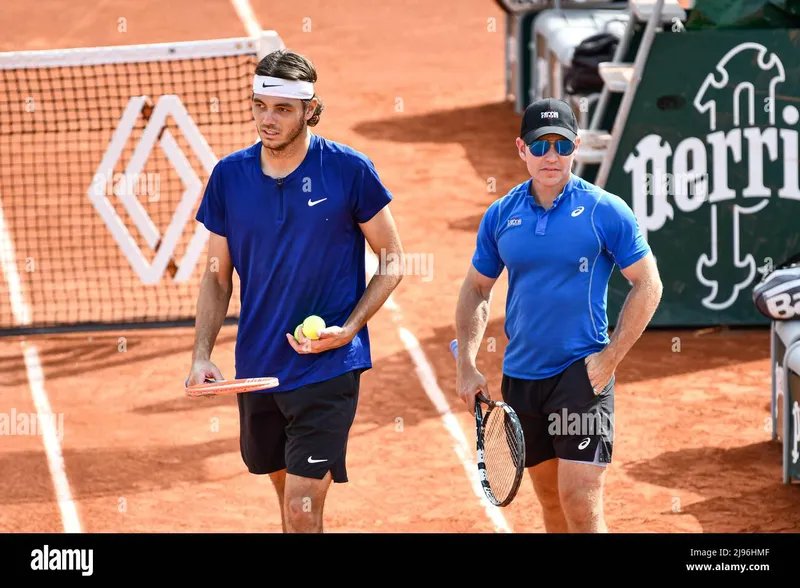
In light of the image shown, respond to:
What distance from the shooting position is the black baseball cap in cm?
587

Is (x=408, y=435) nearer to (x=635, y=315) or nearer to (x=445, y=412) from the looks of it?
(x=445, y=412)

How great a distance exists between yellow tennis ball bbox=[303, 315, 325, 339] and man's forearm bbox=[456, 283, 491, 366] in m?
0.62

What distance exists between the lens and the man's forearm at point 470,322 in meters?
6.10

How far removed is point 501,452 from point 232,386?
1.21 metres

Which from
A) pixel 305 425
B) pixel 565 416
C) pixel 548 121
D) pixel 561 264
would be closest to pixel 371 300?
pixel 305 425

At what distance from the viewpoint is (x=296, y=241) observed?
5938mm

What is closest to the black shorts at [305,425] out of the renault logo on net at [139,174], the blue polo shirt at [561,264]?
the blue polo shirt at [561,264]

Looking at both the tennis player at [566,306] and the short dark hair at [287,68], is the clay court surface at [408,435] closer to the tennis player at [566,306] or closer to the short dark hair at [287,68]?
the tennis player at [566,306]

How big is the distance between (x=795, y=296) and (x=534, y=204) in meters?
3.10

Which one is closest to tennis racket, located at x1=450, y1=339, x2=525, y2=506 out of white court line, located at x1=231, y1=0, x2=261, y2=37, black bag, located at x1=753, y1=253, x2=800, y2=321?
black bag, located at x1=753, y1=253, x2=800, y2=321

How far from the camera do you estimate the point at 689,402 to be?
33.4ft

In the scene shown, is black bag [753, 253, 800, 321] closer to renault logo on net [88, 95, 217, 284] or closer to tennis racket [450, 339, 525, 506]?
tennis racket [450, 339, 525, 506]
